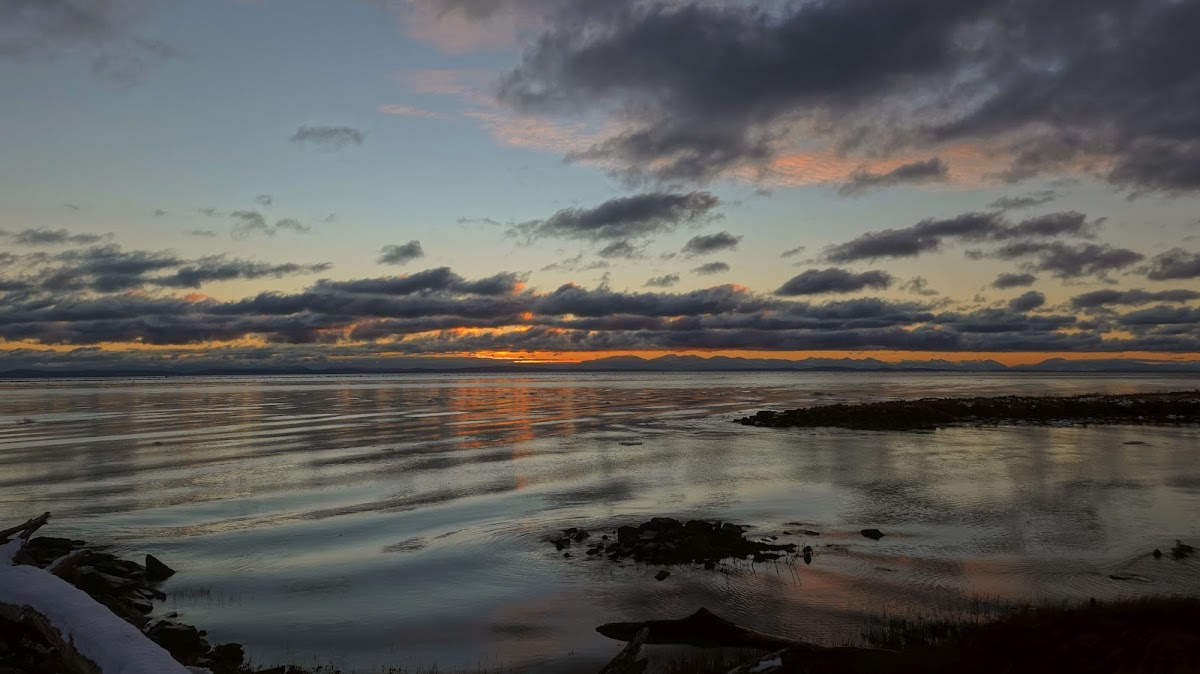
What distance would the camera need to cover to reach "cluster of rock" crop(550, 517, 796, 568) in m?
17.1

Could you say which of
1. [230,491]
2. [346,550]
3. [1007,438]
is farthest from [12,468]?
[1007,438]

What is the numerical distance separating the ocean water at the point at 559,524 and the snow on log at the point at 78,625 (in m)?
3.34

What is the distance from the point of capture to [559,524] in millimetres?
21234

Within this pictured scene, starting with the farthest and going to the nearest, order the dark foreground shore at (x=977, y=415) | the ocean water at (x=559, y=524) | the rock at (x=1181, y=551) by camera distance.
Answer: the dark foreground shore at (x=977, y=415)
the rock at (x=1181, y=551)
the ocean water at (x=559, y=524)

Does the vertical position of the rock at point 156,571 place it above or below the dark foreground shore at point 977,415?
above

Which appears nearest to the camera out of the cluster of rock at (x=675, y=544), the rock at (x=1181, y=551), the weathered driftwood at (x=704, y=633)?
the weathered driftwood at (x=704, y=633)

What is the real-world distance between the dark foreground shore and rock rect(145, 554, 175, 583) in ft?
145

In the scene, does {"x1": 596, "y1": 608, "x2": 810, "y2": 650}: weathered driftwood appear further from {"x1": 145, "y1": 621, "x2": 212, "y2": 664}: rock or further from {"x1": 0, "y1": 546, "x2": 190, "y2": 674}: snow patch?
{"x1": 145, "y1": 621, "x2": 212, "y2": 664}: rock

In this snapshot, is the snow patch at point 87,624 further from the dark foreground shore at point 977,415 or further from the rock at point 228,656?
the dark foreground shore at point 977,415

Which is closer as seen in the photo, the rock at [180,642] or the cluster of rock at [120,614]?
the cluster of rock at [120,614]

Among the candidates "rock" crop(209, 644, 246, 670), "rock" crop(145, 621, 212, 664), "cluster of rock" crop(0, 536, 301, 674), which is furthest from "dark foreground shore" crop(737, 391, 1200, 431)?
"rock" crop(145, 621, 212, 664)

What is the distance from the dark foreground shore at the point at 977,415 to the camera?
182ft

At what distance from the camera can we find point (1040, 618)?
10.1m

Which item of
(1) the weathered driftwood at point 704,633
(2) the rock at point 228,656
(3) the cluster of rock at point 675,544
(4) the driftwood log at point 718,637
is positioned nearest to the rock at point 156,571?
(2) the rock at point 228,656
